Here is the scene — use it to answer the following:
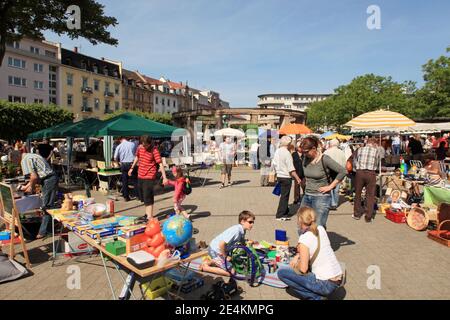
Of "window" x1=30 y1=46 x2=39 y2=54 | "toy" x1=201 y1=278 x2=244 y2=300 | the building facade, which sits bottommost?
"toy" x1=201 y1=278 x2=244 y2=300

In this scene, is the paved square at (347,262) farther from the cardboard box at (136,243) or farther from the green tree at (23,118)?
the green tree at (23,118)

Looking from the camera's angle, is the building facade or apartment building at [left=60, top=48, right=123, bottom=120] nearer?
apartment building at [left=60, top=48, right=123, bottom=120]

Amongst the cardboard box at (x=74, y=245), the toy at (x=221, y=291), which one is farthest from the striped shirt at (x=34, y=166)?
the toy at (x=221, y=291)

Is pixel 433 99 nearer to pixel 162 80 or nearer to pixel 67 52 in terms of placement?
pixel 67 52

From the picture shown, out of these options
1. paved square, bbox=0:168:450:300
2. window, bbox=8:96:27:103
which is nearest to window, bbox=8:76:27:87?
window, bbox=8:96:27:103

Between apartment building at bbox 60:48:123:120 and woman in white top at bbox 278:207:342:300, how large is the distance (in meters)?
49.7

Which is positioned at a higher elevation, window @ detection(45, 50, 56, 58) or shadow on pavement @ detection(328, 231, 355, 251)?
window @ detection(45, 50, 56, 58)

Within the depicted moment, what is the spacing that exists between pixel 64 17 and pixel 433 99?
38049 mm

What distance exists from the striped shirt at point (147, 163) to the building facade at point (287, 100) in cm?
14248

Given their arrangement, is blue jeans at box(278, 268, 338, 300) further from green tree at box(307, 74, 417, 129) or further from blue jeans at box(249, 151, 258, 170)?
green tree at box(307, 74, 417, 129)

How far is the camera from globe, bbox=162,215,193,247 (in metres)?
3.39

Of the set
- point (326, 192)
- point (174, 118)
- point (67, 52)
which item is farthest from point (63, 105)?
point (326, 192)

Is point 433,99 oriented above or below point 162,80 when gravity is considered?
below
